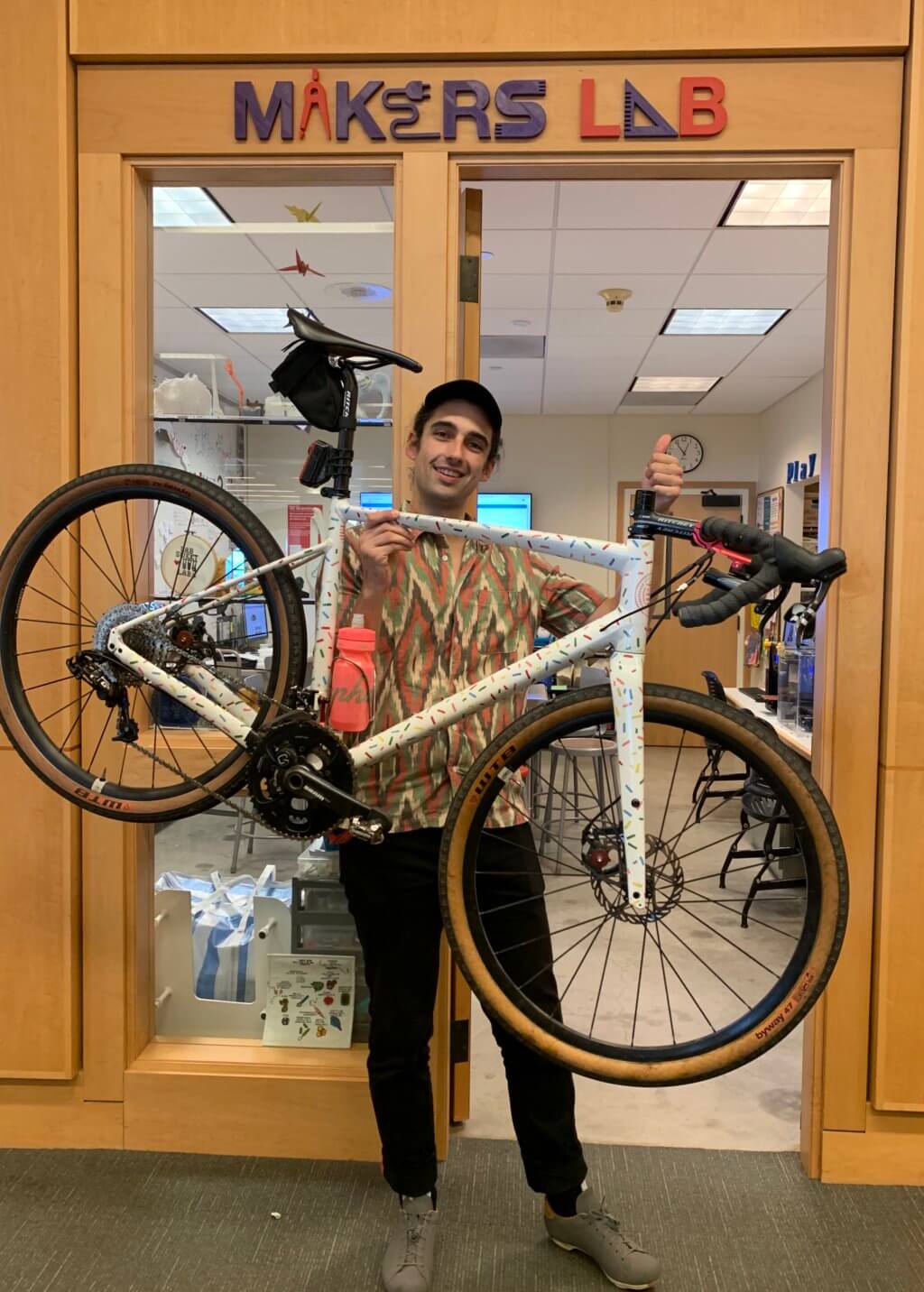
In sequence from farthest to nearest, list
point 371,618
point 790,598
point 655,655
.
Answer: point 655,655 < point 790,598 < point 371,618

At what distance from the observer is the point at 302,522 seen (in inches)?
86.4

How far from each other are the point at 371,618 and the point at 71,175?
126cm

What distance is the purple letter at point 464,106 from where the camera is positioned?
6.18ft

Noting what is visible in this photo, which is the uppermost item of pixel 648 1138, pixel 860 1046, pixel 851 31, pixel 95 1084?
pixel 851 31

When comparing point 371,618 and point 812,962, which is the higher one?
point 371,618

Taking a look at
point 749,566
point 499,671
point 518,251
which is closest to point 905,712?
point 749,566

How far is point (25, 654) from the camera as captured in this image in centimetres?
200

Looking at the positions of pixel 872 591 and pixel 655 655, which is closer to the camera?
pixel 872 591

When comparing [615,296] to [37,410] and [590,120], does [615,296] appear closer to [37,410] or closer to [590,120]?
[590,120]

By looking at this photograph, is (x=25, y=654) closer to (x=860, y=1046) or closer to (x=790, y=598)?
(x=860, y=1046)

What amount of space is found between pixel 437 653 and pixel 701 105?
1.28m

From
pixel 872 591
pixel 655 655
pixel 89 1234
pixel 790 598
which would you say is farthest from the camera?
pixel 655 655

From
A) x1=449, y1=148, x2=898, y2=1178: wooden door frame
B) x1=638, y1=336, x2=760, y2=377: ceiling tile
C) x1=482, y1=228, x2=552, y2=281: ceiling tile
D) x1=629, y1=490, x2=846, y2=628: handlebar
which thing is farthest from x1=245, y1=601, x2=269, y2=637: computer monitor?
x1=638, y1=336, x2=760, y2=377: ceiling tile

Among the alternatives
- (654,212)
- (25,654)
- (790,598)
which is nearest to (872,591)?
(25,654)
